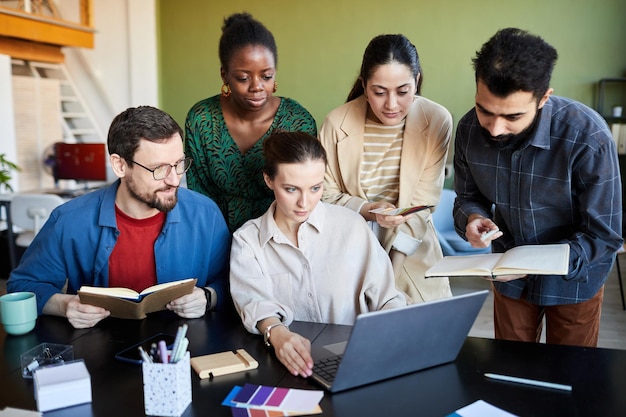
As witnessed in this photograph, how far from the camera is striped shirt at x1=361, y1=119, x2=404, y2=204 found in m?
2.23

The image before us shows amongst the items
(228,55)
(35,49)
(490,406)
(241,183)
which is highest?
(35,49)

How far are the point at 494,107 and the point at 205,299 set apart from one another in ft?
3.33

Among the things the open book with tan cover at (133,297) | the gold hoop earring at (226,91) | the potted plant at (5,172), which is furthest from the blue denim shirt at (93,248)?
the potted plant at (5,172)

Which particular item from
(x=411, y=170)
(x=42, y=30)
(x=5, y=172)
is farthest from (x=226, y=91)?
(x=42, y=30)

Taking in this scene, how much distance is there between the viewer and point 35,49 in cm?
588

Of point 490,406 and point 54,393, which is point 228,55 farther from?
point 490,406

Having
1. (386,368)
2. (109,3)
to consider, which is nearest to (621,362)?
(386,368)

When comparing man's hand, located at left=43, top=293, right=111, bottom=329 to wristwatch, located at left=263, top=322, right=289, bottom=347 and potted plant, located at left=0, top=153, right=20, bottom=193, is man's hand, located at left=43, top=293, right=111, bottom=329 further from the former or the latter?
potted plant, located at left=0, top=153, right=20, bottom=193

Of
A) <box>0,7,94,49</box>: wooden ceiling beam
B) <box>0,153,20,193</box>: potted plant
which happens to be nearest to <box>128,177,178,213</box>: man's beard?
<box>0,153,20,193</box>: potted plant

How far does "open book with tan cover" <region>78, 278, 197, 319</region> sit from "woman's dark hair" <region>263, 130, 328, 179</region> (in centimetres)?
46

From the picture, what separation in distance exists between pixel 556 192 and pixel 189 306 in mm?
1137

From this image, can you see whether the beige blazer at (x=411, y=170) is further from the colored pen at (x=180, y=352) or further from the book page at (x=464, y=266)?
the colored pen at (x=180, y=352)

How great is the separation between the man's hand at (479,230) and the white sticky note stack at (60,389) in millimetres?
1133

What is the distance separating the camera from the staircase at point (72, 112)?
630 centimetres
